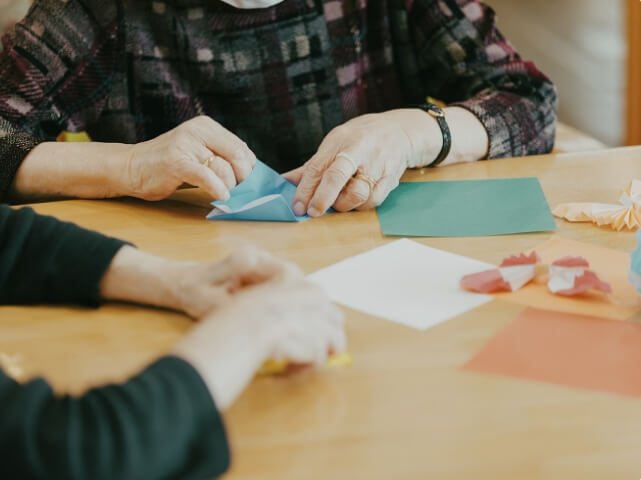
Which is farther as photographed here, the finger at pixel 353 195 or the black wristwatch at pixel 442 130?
the black wristwatch at pixel 442 130

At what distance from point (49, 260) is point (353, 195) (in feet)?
1.43

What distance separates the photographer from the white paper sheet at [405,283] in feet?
2.51

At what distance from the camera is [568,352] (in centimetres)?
69

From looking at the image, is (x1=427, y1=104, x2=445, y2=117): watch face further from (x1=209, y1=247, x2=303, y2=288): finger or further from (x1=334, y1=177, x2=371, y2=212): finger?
(x1=209, y1=247, x2=303, y2=288): finger

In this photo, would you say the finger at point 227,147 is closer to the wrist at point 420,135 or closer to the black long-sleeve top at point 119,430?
the wrist at point 420,135

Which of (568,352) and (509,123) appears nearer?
(568,352)

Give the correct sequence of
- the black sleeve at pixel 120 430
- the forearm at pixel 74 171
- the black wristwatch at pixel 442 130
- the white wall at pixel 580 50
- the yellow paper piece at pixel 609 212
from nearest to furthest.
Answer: the black sleeve at pixel 120 430
the yellow paper piece at pixel 609 212
the forearm at pixel 74 171
the black wristwatch at pixel 442 130
the white wall at pixel 580 50

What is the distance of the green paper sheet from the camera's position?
99 centimetres

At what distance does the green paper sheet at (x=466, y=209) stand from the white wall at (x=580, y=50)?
1.77 m

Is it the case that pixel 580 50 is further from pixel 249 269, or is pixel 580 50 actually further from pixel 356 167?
pixel 249 269

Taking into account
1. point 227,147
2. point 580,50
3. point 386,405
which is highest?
point 227,147

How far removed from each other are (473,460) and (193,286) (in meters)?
0.33

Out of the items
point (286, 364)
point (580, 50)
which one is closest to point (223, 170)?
point (286, 364)

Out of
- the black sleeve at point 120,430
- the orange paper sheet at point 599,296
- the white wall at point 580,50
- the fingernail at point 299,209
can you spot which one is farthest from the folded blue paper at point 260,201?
the white wall at point 580,50
